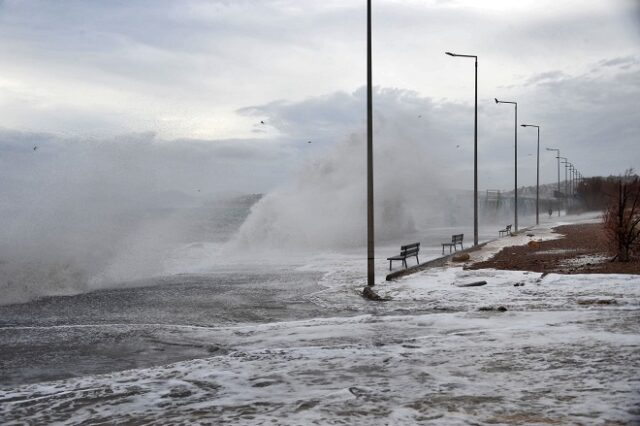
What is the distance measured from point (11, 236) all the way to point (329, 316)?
80.1 feet

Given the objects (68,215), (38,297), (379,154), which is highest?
(379,154)

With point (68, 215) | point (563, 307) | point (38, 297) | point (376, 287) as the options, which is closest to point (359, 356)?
point (563, 307)

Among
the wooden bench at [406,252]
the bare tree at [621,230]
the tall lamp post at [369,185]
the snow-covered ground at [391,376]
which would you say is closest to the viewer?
the snow-covered ground at [391,376]

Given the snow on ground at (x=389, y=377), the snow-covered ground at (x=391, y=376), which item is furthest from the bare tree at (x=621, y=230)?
the snow on ground at (x=389, y=377)

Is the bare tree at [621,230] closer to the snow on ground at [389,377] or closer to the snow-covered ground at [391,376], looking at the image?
the snow-covered ground at [391,376]

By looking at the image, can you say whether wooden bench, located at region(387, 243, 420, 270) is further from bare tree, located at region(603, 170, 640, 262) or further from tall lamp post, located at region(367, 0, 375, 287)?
bare tree, located at region(603, 170, 640, 262)

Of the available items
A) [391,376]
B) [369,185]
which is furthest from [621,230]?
[391,376]

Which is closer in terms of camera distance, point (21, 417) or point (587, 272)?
point (21, 417)

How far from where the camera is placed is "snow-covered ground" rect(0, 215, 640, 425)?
19.2 ft

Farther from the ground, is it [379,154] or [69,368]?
[379,154]

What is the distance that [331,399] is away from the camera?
639 centimetres

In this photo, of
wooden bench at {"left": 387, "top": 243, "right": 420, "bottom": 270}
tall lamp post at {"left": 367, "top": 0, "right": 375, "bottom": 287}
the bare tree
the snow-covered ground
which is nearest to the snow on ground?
the snow-covered ground

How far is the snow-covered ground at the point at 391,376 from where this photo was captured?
5867mm

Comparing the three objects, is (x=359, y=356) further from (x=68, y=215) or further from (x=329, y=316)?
(x=68, y=215)
